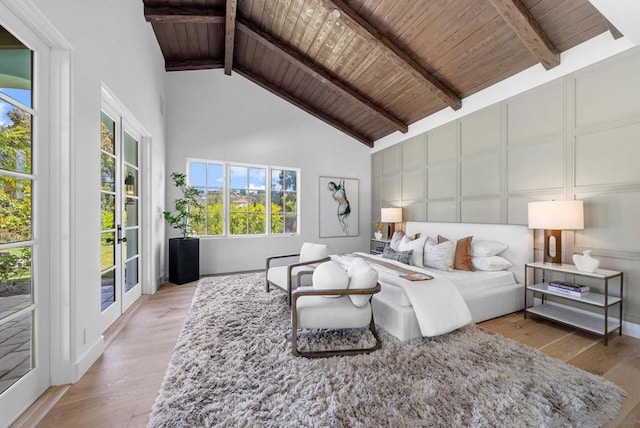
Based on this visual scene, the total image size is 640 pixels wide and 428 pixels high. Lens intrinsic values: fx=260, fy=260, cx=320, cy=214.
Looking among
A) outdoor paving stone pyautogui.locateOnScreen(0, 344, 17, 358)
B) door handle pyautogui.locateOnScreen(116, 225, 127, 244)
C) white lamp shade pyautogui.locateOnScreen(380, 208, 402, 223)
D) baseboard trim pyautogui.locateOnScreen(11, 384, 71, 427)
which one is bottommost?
baseboard trim pyautogui.locateOnScreen(11, 384, 71, 427)

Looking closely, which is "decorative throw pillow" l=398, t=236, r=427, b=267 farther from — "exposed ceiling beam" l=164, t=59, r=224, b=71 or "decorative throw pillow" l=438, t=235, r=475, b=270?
"exposed ceiling beam" l=164, t=59, r=224, b=71

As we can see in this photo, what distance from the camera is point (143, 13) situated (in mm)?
3379

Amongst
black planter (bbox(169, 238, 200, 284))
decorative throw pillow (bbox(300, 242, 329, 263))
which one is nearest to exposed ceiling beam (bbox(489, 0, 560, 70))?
decorative throw pillow (bbox(300, 242, 329, 263))

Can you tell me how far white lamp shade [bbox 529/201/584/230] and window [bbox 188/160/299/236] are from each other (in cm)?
412

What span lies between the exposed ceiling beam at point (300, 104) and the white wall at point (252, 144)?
0.38 ft

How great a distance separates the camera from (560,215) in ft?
8.68

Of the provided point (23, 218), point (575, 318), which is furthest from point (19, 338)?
point (575, 318)

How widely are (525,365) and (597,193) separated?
2.03 metres

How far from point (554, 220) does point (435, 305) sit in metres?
1.59

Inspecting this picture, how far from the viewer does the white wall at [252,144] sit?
4723mm

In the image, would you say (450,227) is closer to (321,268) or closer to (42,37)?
(321,268)

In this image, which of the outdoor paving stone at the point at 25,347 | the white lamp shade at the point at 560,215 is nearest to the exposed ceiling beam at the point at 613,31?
the white lamp shade at the point at 560,215

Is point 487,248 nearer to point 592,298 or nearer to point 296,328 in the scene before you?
point 592,298

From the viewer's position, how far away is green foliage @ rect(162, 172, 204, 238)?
4266 mm
